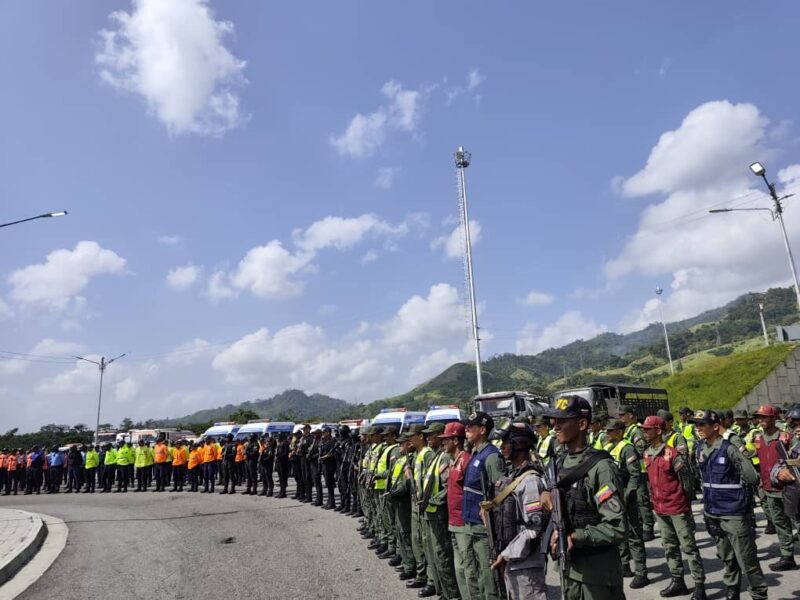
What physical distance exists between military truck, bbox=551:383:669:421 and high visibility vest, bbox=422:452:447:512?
1778 centimetres

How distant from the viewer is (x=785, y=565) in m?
7.02

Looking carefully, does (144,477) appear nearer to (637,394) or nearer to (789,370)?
(637,394)

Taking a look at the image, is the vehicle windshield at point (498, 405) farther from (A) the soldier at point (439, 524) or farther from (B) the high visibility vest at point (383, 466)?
(A) the soldier at point (439, 524)

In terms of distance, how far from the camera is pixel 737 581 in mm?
5648

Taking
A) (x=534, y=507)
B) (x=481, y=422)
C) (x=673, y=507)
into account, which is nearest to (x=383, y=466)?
(x=481, y=422)

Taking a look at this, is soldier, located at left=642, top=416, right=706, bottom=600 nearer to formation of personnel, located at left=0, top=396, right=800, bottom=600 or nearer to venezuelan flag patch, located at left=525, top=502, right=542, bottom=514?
formation of personnel, located at left=0, top=396, right=800, bottom=600

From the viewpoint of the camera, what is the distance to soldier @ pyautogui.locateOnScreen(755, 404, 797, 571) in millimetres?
7070

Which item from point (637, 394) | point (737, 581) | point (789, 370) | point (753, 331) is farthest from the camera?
point (753, 331)

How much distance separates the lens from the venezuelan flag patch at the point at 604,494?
11.1ft

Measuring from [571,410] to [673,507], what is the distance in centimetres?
377

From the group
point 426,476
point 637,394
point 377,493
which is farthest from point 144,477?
point 637,394

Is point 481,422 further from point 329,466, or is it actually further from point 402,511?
point 329,466

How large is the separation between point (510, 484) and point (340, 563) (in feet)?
17.4

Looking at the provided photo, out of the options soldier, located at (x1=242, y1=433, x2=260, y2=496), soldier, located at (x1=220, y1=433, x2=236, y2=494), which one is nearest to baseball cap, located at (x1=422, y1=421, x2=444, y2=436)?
soldier, located at (x1=242, y1=433, x2=260, y2=496)
